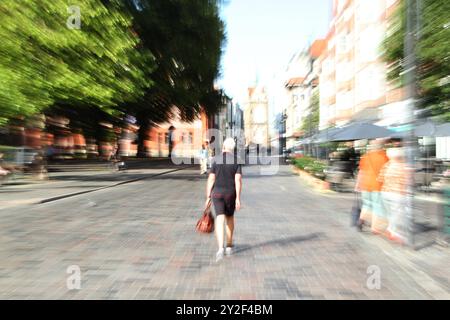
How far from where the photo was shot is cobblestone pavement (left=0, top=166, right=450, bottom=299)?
4.86m

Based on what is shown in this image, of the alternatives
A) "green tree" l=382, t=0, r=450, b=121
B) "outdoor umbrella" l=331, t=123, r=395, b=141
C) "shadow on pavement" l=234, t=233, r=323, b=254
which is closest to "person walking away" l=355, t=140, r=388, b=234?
"shadow on pavement" l=234, t=233, r=323, b=254

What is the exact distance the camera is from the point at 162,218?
10.0 metres

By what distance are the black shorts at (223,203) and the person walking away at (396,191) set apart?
2851 mm

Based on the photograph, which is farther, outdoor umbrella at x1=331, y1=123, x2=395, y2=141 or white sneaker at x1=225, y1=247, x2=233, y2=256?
outdoor umbrella at x1=331, y1=123, x2=395, y2=141

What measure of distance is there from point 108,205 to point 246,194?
5088 millimetres

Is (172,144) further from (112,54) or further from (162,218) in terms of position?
(162,218)

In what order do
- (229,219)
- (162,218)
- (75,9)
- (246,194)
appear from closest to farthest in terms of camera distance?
(229,219)
(162,218)
(246,194)
(75,9)

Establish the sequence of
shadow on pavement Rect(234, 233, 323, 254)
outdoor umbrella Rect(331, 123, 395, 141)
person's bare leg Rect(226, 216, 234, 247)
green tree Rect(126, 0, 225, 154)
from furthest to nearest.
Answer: green tree Rect(126, 0, 225, 154)
outdoor umbrella Rect(331, 123, 395, 141)
shadow on pavement Rect(234, 233, 323, 254)
person's bare leg Rect(226, 216, 234, 247)

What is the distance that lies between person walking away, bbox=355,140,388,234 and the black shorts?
2943mm

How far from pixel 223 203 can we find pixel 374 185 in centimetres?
312

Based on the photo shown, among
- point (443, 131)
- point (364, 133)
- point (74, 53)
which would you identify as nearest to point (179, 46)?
point (74, 53)

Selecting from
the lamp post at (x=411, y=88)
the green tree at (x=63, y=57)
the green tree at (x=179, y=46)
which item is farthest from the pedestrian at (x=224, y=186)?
the green tree at (x=179, y=46)

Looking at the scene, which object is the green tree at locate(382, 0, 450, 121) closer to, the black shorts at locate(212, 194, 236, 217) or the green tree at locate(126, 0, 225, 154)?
the green tree at locate(126, 0, 225, 154)

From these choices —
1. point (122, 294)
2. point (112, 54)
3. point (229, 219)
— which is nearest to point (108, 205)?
point (229, 219)
